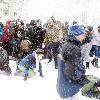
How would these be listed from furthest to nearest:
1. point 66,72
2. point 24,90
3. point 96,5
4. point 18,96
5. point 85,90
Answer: point 96,5 < point 24,90 < point 18,96 < point 85,90 < point 66,72

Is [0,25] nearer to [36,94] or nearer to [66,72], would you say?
[36,94]

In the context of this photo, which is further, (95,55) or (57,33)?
(95,55)

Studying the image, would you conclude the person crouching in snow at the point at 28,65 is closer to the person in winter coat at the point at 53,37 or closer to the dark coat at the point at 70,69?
the person in winter coat at the point at 53,37

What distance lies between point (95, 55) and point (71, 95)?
7.81 m

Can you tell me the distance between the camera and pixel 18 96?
9.27m

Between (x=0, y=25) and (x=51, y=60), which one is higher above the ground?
(x=0, y=25)

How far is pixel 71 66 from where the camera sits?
6.86m

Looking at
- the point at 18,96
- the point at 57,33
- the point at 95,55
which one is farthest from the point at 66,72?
the point at 95,55

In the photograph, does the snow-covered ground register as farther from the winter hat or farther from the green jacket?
the winter hat

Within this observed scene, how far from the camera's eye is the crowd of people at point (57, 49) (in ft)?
22.6

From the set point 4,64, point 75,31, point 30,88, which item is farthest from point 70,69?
point 4,64

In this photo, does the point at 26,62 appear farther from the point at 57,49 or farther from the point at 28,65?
the point at 57,49

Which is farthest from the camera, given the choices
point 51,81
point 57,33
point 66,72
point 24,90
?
point 57,33

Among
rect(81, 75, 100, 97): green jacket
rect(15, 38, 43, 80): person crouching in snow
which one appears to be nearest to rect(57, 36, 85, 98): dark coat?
rect(81, 75, 100, 97): green jacket
